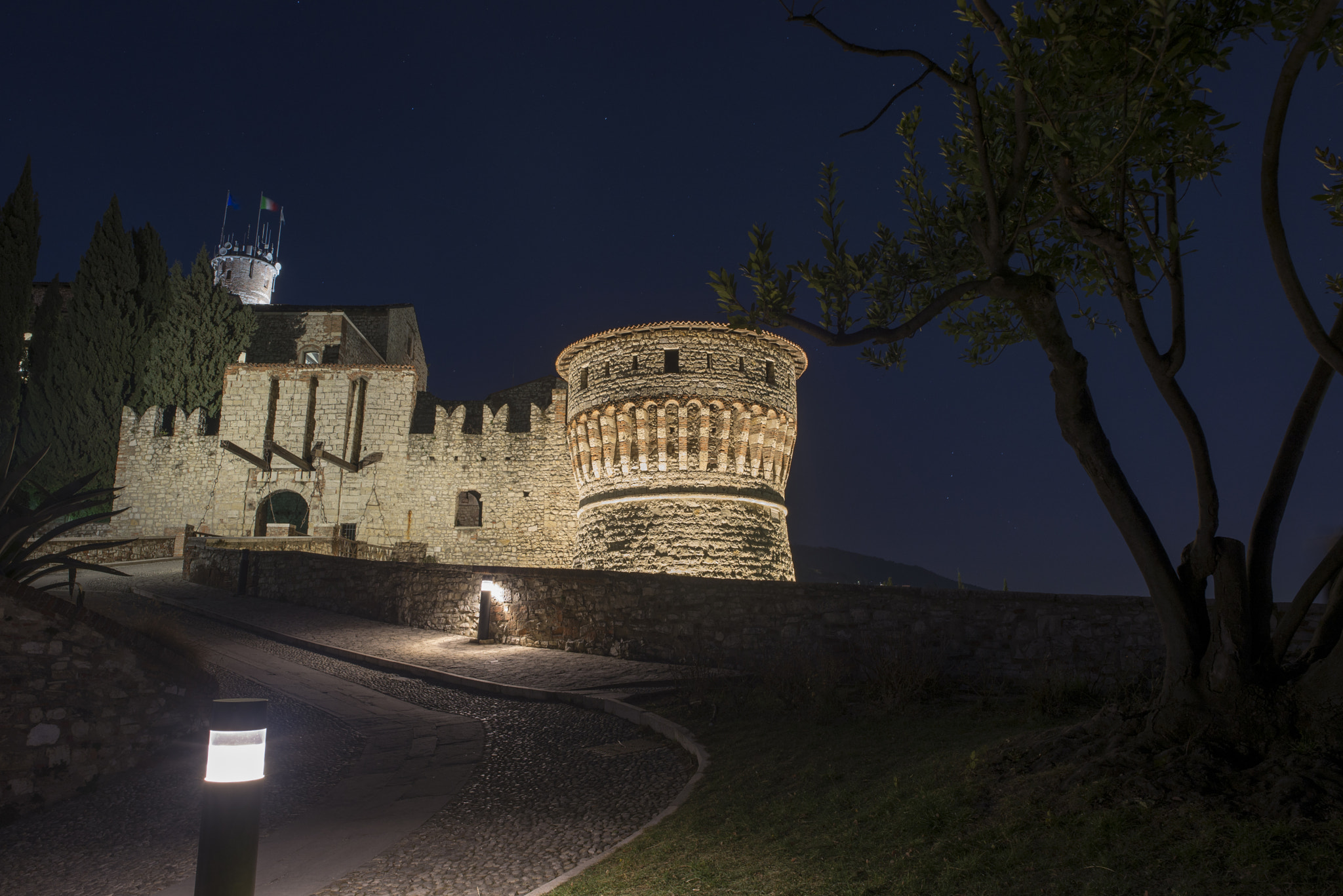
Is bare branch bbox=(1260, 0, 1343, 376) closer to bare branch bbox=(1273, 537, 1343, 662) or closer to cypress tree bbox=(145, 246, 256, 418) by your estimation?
bare branch bbox=(1273, 537, 1343, 662)

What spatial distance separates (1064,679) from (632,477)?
1099cm

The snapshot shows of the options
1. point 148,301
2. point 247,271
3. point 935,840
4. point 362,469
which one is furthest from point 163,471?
point 247,271

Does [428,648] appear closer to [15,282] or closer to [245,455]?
[245,455]

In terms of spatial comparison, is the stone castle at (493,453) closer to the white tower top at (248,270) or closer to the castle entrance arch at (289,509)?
the castle entrance arch at (289,509)

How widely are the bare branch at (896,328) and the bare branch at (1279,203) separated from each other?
4.30 feet

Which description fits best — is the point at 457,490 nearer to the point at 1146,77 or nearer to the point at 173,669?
the point at 173,669

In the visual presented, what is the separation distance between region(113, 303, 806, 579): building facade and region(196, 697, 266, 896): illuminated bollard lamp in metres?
13.0

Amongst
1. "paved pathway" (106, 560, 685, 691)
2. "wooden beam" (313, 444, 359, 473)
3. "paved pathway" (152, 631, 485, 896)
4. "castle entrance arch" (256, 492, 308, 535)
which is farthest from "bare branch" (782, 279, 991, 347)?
"castle entrance arch" (256, 492, 308, 535)

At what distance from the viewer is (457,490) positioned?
70.0ft

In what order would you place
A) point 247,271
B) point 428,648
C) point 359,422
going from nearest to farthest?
1. point 428,648
2. point 359,422
3. point 247,271

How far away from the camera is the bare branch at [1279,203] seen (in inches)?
136

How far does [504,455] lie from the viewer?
2130 cm

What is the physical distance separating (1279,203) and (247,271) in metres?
52.9

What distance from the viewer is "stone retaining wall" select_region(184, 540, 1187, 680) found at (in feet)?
24.5
